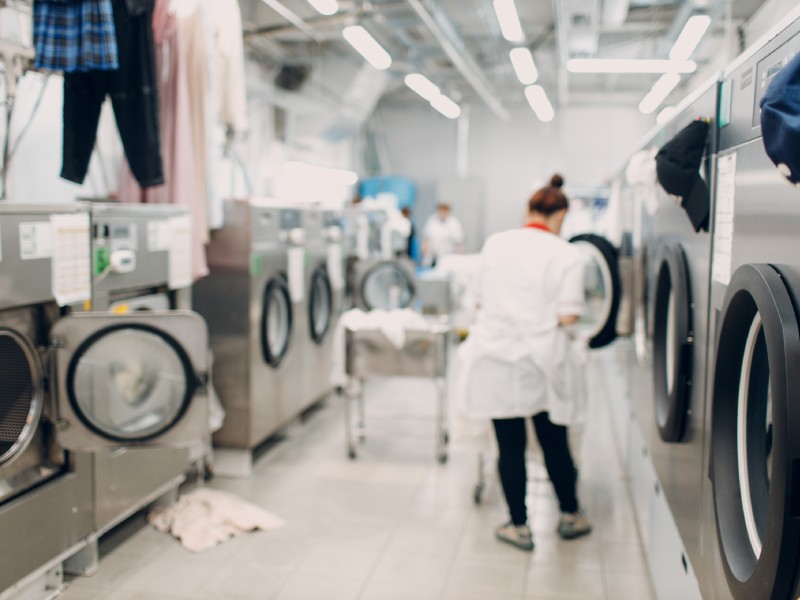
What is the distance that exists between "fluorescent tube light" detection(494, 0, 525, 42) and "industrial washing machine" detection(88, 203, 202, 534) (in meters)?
2.76

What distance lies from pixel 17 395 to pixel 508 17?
424 cm

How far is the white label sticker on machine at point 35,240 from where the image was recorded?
8.67 feet

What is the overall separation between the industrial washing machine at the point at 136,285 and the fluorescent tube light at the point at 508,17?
2763 millimetres

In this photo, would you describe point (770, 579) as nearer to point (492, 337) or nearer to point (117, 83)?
point (492, 337)

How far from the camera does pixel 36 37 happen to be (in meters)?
3.25

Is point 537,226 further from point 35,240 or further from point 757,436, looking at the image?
point 35,240

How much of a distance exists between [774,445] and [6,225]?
2.34 metres

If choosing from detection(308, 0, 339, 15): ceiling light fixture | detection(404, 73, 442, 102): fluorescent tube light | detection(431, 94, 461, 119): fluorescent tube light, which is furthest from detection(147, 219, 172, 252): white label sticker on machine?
detection(431, 94, 461, 119): fluorescent tube light

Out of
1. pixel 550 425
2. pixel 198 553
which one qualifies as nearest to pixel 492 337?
pixel 550 425

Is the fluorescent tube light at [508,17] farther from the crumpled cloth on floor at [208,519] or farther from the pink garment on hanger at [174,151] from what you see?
the crumpled cloth on floor at [208,519]

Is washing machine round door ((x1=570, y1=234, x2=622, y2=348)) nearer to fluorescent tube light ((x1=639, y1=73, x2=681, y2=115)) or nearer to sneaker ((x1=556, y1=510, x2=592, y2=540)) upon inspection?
sneaker ((x1=556, y1=510, x2=592, y2=540))

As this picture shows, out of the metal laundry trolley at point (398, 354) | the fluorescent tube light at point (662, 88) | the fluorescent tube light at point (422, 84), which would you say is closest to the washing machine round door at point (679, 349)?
the metal laundry trolley at point (398, 354)

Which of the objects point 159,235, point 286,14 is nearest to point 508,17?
point 286,14

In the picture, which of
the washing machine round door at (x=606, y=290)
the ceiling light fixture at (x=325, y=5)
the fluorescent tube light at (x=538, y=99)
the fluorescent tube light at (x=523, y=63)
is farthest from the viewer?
the fluorescent tube light at (x=538, y=99)
